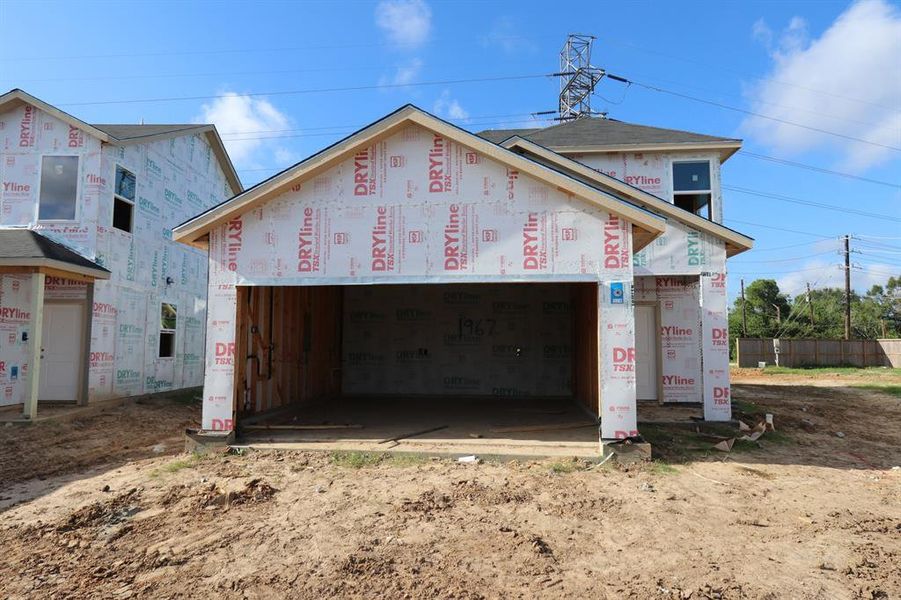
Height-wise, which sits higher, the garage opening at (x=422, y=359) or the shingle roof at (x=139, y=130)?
the shingle roof at (x=139, y=130)

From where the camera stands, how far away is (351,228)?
26.5ft

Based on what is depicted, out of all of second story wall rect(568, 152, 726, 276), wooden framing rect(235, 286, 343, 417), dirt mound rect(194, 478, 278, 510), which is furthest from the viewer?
second story wall rect(568, 152, 726, 276)

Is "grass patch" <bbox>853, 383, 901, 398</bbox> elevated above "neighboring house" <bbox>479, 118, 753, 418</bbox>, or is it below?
below

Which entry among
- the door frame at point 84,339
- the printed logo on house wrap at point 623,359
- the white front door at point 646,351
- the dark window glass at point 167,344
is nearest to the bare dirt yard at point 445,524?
the printed logo on house wrap at point 623,359

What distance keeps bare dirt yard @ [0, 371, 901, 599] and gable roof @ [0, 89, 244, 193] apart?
25.2 feet

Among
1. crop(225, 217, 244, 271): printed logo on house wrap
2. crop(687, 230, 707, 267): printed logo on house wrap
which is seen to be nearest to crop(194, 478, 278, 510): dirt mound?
crop(225, 217, 244, 271): printed logo on house wrap

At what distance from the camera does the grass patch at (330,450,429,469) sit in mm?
7227

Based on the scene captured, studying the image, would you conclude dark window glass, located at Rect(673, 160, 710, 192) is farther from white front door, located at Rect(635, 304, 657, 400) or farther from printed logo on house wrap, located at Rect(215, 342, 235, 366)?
printed logo on house wrap, located at Rect(215, 342, 235, 366)

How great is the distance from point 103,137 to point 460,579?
13389mm

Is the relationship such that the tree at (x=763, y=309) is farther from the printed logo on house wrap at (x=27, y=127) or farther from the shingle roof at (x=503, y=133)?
the printed logo on house wrap at (x=27, y=127)

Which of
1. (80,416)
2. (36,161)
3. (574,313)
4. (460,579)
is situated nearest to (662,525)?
(460,579)

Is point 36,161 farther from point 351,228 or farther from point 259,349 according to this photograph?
point 351,228

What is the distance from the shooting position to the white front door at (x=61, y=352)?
1209 cm

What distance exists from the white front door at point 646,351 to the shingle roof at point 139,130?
13606 mm
